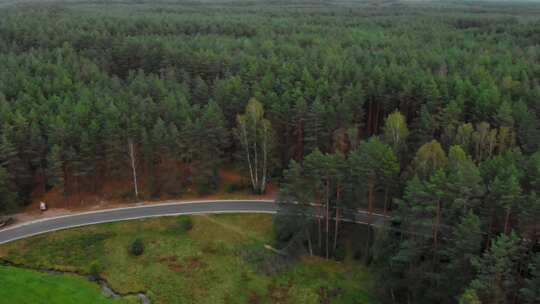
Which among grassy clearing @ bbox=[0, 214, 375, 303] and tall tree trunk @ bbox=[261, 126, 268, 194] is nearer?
grassy clearing @ bbox=[0, 214, 375, 303]

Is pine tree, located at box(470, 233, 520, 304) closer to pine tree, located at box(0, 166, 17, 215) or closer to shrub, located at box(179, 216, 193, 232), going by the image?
shrub, located at box(179, 216, 193, 232)

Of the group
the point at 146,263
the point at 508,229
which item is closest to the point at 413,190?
the point at 508,229

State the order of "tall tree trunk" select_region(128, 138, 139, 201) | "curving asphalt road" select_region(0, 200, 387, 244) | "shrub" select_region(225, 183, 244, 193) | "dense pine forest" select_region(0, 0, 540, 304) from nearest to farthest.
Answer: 1. "dense pine forest" select_region(0, 0, 540, 304)
2. "curving asphalt road" select_region(0, 200, 387, 244)
3. "tall tree trunk" select_region(128, 138, 139, 201)
4. "shrub" select_region(225, 183, 244, 193)

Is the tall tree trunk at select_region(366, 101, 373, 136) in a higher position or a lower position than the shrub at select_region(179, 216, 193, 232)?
higher

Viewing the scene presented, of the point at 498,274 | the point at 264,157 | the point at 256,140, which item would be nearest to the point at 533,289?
the point at 498,274

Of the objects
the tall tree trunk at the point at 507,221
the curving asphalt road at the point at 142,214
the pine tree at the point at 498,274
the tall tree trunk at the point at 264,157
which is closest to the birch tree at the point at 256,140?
the tall tree trunk at the point at 264,157

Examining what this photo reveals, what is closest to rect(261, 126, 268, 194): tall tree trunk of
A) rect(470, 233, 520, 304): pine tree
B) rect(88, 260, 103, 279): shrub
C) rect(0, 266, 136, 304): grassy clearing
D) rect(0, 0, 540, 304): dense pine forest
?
rect(0, 0, 540, 304): dense pine forest

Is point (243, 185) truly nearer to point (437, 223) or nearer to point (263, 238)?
point (263, 238)

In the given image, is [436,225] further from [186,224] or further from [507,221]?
[186,224]
